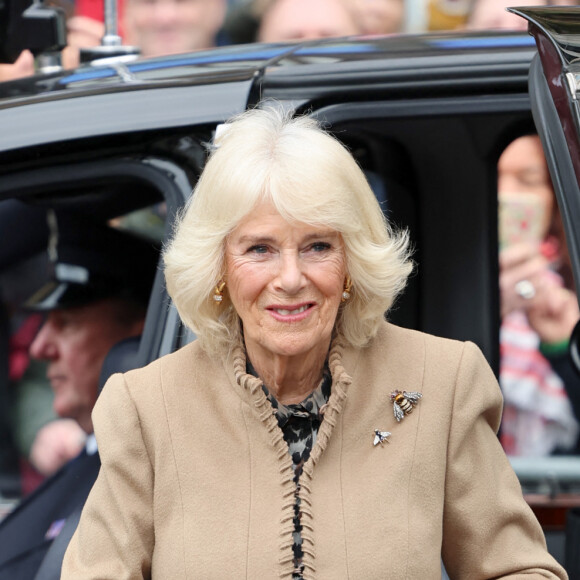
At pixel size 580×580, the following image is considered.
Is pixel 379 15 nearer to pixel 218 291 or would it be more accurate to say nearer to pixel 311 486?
pixel 218 291

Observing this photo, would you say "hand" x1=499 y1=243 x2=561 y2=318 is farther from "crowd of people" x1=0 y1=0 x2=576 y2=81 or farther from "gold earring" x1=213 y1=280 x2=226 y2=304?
"gold earring" x1=213 y1=280 x2=226 y2=304

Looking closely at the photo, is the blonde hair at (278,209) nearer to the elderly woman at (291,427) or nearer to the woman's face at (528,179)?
the elderly woman at (291,427)

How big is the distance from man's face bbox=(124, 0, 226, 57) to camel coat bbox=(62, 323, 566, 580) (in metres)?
2.74

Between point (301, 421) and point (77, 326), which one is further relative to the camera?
point (77, 326)

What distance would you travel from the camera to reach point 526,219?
3992 millimetres

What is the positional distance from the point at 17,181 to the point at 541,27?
0.97 meters

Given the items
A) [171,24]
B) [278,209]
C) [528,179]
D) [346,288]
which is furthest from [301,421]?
[171,24]

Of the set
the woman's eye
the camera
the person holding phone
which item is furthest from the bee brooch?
the person holding phone

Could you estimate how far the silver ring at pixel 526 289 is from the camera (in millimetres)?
4055

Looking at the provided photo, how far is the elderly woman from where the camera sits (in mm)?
1859

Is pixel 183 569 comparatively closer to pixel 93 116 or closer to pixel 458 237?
pixel 93 116

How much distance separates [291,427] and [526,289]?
7.42ft

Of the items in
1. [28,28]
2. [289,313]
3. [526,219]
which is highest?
[526,219]

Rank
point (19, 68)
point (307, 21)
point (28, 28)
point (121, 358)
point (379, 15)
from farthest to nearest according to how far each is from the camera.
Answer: point (379, 15), point (307, 21), point (19, 68), point (28, 28), point (121, 358)
